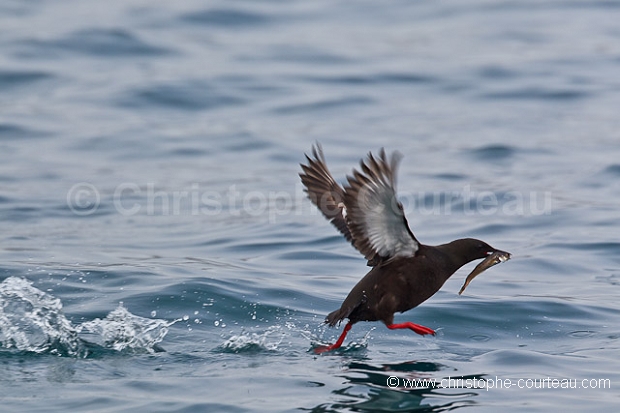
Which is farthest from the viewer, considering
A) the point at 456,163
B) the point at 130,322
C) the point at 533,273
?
the point at 456,163

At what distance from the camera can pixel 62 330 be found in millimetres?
6281

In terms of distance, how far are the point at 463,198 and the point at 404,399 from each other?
19.4 ft

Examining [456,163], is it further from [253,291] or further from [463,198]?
[253,291]

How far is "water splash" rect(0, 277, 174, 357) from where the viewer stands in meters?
6.09

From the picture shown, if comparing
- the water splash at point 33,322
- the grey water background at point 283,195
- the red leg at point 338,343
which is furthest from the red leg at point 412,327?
the water splash at point 33,322

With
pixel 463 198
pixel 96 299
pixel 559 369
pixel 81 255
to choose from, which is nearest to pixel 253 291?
pixel 96 299

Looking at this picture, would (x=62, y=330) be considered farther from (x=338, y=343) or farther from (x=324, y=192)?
(x=324, y=192)

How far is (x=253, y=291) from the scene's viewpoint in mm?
7637
